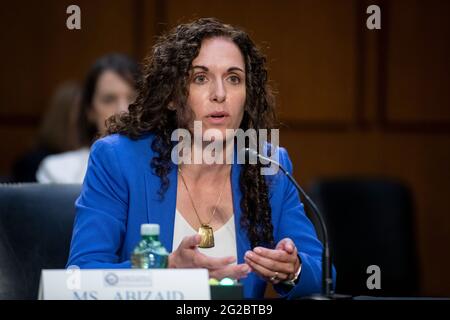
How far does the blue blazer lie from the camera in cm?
230

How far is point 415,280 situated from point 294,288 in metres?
2.33

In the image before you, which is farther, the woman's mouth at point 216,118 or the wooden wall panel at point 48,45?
the wooden wall panel at point 48,45

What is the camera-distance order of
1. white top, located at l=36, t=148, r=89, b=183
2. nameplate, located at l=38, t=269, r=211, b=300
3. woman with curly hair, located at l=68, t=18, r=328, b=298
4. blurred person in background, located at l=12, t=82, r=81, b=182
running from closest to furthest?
nameplate, located at l=38, t=269, r=211, b=300, woman with curly hair, located at l=68, t=18, r=328, b=298, white top, located at l=36, t=148, r=89, b=183, blurred person in background, located at l=12, t=82, r=81, b=182

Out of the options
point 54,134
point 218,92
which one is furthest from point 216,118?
point 54,134

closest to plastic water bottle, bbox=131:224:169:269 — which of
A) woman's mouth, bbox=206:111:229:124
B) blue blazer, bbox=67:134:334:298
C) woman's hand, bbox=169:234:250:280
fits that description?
woman's hand, bbox=169:234:250:280

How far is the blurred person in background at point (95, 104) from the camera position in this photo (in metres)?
4.21

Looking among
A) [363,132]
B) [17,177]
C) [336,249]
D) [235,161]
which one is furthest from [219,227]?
[363,132]

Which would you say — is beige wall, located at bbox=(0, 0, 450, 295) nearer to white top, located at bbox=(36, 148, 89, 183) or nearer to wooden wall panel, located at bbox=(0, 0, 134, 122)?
wooden wall panel, located at bbox=(0, 0, 134, 122)

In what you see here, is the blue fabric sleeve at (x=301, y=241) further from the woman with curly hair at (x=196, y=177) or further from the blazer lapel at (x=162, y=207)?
the blazer lapel at (x=162, y=207)

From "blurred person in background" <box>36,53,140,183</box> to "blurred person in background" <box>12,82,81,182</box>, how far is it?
0.90ft

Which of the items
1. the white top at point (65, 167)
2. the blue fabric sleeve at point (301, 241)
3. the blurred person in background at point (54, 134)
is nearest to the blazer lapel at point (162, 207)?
the blue fabric sleeve at point (301, 241)

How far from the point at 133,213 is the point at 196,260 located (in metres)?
0.43

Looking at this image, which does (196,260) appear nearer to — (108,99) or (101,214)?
(101,214)

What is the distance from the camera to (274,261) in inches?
84.0
